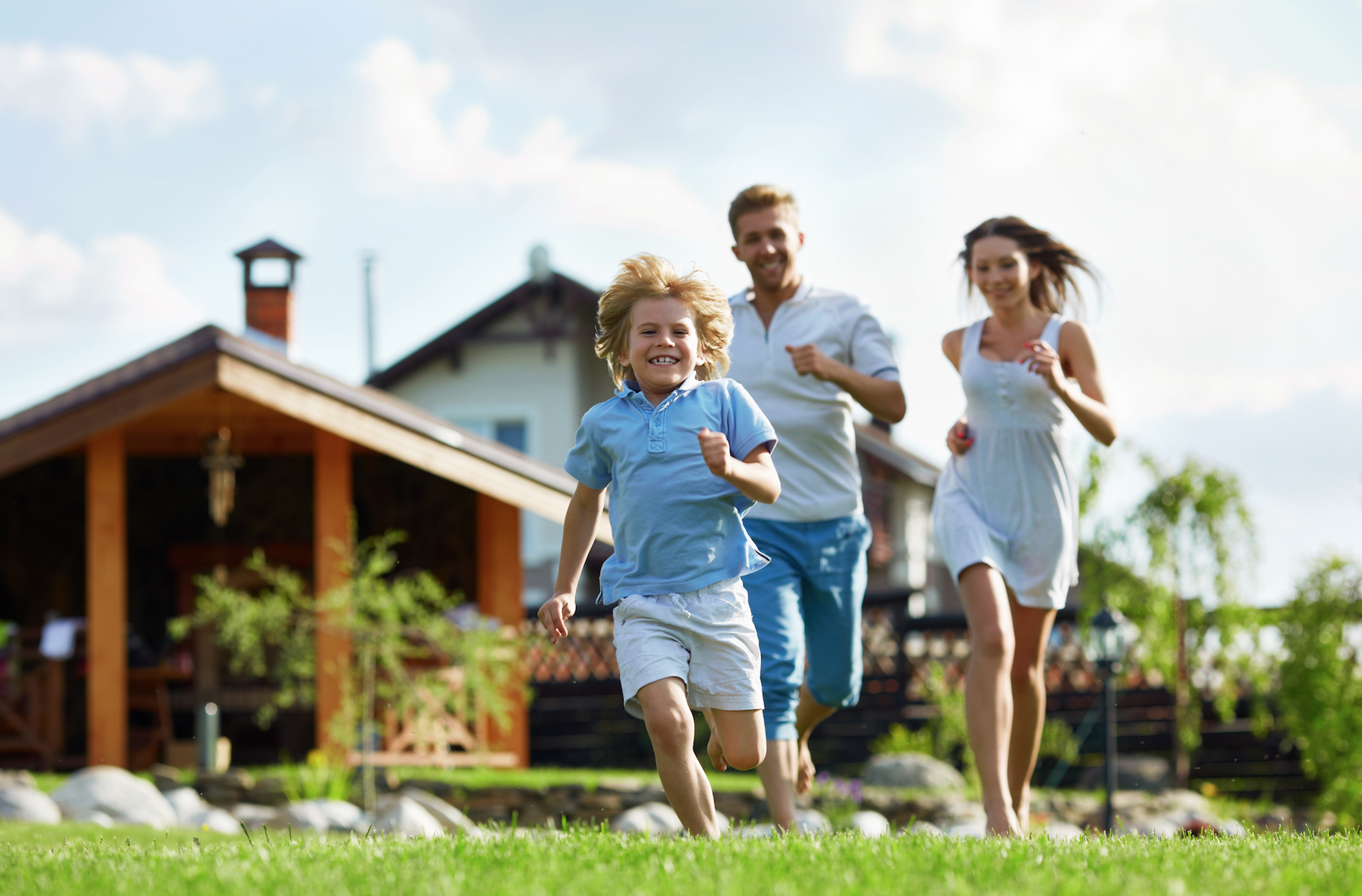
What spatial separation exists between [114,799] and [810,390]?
20.8 feet

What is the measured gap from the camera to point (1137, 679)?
14523mm

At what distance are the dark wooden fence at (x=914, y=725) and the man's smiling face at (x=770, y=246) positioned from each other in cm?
918

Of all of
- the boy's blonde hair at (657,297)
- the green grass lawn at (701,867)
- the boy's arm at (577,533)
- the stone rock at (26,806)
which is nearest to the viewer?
the green grass lawn at (701,867)

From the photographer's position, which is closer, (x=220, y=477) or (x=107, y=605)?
(x=107, y=605)

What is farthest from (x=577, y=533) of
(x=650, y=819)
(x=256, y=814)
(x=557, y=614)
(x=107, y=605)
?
(x=107, y=605)

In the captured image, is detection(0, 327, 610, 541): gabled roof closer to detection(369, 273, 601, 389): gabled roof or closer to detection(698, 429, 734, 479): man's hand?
detection(698, 429, 734, 479): man's hand

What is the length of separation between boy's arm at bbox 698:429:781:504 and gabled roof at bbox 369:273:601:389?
19.6 meters

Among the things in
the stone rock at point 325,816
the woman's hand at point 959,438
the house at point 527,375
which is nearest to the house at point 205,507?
the stone rock at point 325,816

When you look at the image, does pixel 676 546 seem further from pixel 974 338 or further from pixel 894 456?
pixel 894 456

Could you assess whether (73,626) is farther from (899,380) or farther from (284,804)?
(899,380)

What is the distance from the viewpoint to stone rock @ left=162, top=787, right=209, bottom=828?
382 inches

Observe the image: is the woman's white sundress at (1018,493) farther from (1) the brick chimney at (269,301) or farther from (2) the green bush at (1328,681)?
(1) the brick chimney at (269,301)

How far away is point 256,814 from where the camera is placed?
1023cm

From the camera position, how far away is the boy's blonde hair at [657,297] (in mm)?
4266
